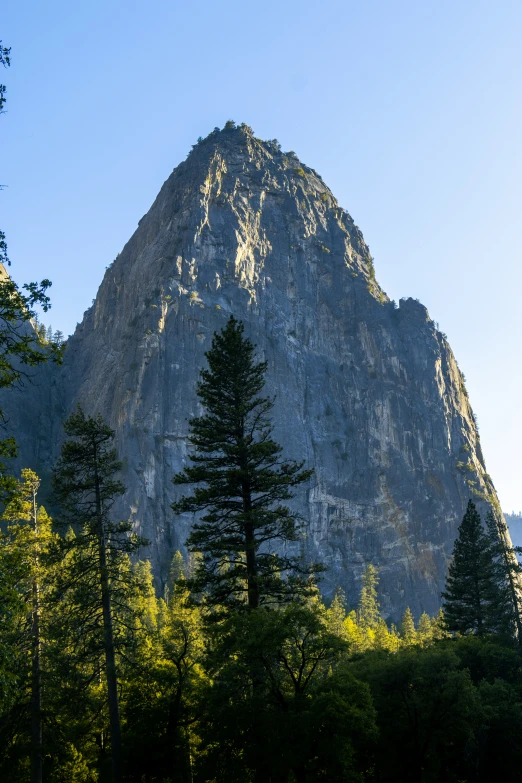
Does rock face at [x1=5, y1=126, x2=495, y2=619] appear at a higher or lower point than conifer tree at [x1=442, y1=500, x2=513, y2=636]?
higher

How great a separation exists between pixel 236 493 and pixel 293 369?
10647 cm

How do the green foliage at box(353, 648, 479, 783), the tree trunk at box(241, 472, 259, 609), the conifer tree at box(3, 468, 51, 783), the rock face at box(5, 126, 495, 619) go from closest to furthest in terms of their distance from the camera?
the tree trunk at box(241, 472, 259, 609)
the conifer tree at box(3, 468, 51, 783)
the green foliage at box(353, 648, 479, 783)
the rock face at box(5, 126, 495, 619)

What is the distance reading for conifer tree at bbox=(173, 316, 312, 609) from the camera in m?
20.1

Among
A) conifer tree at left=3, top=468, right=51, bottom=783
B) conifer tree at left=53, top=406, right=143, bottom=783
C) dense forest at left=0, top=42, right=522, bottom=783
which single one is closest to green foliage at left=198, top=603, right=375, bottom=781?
dense forest at left=0, top=42, right=522, bottom=783

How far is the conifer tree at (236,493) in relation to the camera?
66.0ft

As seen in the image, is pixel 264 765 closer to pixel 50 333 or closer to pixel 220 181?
pixel 220 181

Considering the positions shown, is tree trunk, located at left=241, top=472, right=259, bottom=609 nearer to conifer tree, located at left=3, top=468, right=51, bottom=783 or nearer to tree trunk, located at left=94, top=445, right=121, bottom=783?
tree trunk, located at left=94, top=445, right=121, bottom=783

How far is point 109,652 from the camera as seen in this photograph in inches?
826

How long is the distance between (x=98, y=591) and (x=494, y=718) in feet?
46.3

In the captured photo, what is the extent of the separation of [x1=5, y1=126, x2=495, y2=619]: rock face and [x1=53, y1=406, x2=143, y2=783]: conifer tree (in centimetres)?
7923

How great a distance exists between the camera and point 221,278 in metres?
127

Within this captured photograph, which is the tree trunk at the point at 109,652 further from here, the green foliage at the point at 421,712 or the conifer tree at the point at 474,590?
the conifer tree at the point at 474,590

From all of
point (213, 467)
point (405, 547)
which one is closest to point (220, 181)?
point (405, 547)

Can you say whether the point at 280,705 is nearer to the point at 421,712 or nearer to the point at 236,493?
the point at 236,493
